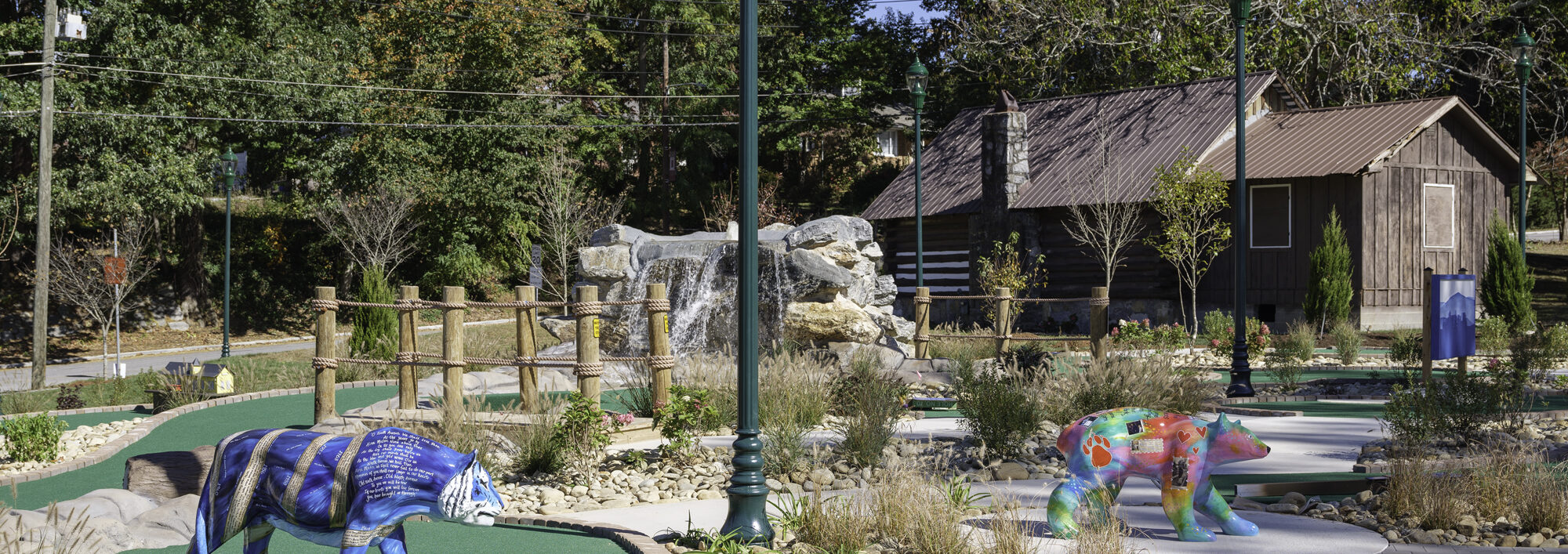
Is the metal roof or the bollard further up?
the metal roof

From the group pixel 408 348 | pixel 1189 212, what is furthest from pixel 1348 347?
pixel 408 348

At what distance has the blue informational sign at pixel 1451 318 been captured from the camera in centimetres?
1187

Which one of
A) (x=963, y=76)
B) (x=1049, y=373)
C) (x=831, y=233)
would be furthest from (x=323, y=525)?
(x=963, y=76)

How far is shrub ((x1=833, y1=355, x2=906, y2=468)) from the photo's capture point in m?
8.93

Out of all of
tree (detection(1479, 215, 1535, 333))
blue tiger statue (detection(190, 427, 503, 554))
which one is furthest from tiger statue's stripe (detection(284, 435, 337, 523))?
tree (detection(1479, 215, 1535, 333))

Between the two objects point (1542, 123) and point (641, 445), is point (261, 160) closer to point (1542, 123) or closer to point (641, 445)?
point (641, 445)

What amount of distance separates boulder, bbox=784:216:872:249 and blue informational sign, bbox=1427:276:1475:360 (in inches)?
313

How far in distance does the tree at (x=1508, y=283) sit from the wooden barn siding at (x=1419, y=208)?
5.48 feet

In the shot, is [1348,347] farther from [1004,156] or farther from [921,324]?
Answer: [1004,156]

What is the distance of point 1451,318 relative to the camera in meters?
12.0

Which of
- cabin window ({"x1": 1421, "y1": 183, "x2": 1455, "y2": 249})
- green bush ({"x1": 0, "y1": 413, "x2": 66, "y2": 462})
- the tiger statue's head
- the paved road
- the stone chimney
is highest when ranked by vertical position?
the stone chimney

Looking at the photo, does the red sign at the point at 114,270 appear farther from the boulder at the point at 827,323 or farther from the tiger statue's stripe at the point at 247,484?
the tiger statue's stripe at the point at 247,484

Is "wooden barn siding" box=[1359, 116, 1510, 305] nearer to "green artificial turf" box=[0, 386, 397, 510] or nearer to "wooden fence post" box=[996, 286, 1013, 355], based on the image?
"wooden fence post" box=[996, 286, 1013, 355]

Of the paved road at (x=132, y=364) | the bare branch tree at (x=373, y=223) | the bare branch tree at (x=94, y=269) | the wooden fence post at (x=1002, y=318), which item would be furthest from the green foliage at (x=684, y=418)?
the bare branch tree at (x=373, y=223)
